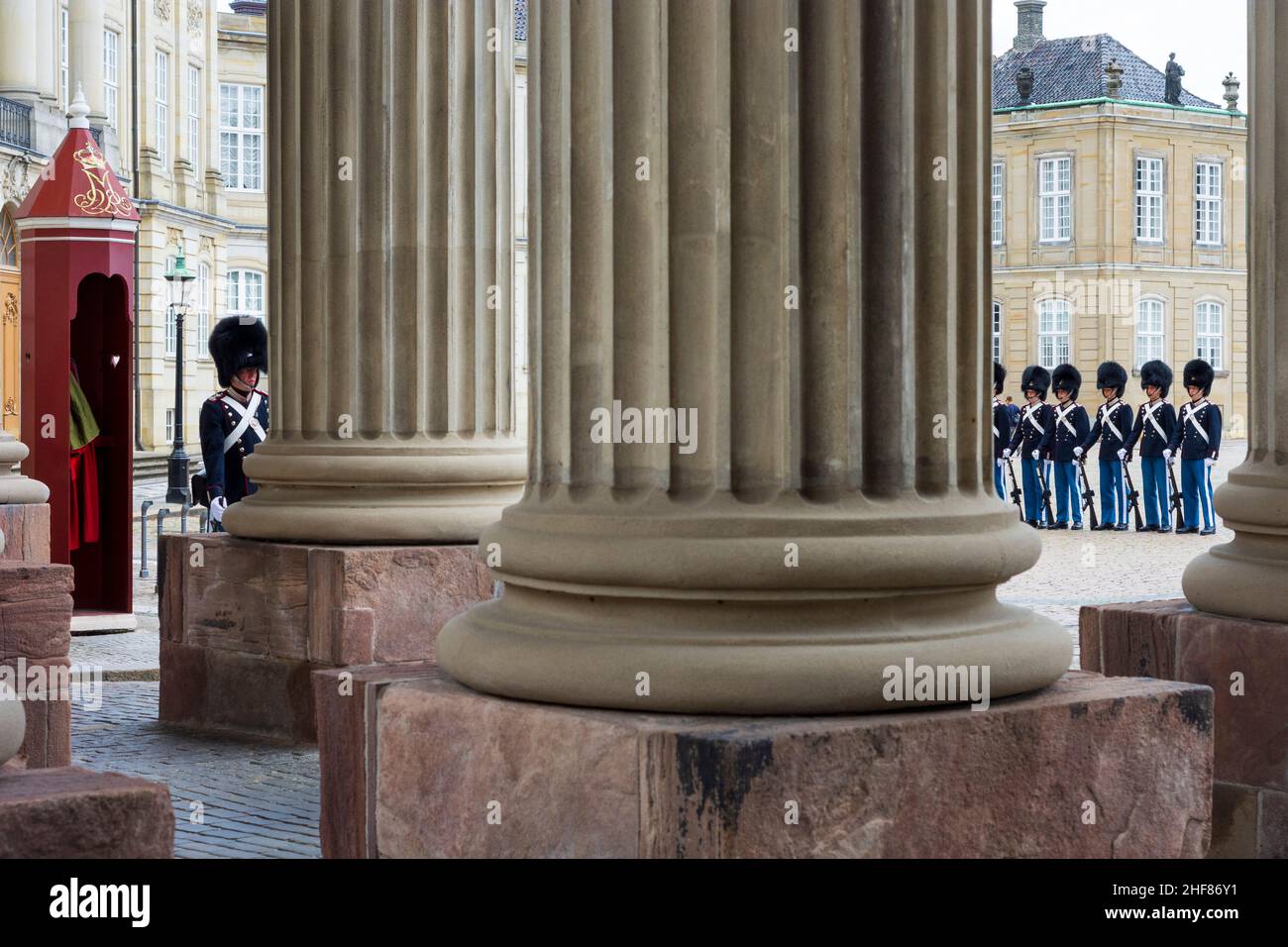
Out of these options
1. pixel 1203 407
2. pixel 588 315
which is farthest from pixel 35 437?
pixel 1203 407

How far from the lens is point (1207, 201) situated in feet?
172

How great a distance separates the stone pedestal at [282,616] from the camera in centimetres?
654

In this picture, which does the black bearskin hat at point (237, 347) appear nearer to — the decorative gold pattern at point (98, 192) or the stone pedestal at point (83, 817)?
the decorative gold pattern at point (98, 192)

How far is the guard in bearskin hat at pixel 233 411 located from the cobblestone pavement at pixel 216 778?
81.8 inches

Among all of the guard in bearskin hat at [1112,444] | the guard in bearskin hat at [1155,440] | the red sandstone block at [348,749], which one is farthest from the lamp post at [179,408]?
the red sandstone block at [348,749]

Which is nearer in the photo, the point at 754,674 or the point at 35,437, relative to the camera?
the point at 754,674

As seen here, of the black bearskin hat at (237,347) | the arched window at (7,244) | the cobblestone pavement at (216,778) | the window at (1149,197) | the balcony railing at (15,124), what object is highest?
the window at (1149,197)

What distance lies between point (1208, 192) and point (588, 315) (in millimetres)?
51342

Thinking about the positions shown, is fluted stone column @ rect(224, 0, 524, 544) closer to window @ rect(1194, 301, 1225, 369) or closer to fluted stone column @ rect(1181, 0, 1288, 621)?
fluted stone column @ rect(1181, 0, 1288, 621)

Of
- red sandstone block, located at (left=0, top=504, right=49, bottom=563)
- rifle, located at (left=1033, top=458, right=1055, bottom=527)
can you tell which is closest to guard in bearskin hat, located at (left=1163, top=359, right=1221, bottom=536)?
rifle, located at (left=1033, top=458, right=1055, bottom=527)

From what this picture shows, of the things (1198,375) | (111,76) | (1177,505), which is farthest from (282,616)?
(111,76)

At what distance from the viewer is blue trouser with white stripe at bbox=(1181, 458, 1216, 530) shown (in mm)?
20250

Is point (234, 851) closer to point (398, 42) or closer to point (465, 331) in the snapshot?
point (465, 331)
